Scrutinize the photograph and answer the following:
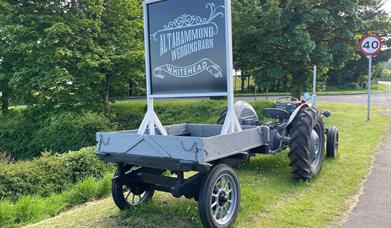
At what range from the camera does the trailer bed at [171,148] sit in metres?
3.64

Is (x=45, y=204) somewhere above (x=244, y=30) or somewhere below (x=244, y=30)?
below

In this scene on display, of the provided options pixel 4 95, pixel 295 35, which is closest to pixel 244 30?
pixel 295 35

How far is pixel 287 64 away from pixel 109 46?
7.75m

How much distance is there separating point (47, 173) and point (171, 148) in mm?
4476

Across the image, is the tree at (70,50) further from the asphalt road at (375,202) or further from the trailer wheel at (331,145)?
the asphalt road at (375,202)

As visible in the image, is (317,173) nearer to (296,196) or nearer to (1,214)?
(296,196)

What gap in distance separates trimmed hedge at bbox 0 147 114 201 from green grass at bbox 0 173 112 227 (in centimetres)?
101

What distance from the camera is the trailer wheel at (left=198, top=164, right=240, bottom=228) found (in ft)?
12.2

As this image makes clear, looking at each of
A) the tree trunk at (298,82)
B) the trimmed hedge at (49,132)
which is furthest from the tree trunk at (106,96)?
the tree trunk at (298,82)

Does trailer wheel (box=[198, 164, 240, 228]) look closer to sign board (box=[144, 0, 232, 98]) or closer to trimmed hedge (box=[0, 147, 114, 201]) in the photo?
sign board (box=[144, 0, 232, 98])

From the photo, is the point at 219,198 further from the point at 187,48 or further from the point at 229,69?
the point at 187,48

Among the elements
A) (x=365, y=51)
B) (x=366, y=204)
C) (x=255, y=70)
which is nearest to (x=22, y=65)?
(x=255, y=70)

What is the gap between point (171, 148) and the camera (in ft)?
12.5

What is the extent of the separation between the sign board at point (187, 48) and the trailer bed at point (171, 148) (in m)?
0.70
